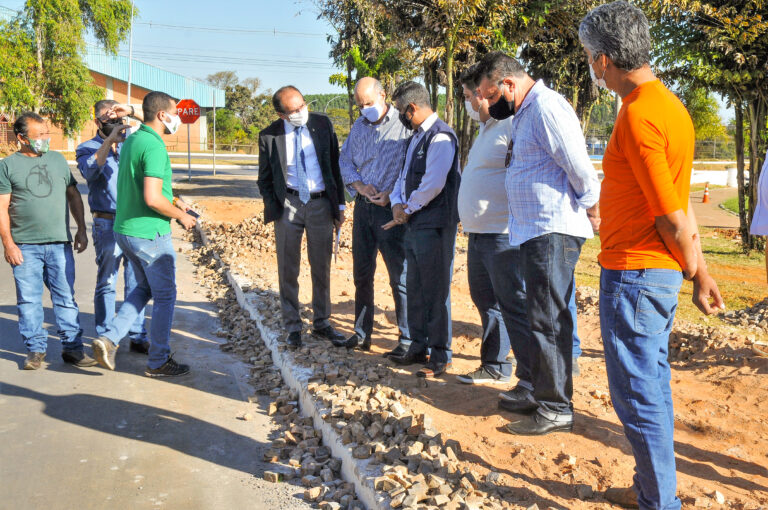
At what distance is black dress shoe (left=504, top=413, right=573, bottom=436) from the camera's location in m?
3.86

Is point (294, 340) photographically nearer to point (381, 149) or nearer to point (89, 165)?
point (381, 149)

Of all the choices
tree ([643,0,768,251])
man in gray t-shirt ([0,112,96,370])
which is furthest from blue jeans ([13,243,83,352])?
tree ([643,0,768,251])

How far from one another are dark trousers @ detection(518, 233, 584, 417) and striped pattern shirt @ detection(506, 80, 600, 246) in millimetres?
82

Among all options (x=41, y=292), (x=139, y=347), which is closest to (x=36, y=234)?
(x=41, y=292)

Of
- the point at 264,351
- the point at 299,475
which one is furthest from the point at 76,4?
the point at 299,475

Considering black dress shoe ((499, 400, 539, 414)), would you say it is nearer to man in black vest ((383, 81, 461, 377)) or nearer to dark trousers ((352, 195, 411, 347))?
man in black vest ((383, 81, 461, 377))

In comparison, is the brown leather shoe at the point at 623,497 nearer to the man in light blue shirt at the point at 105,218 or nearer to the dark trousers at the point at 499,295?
the dark trousers at the point at 499,295

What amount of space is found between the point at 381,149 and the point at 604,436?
3.00 m

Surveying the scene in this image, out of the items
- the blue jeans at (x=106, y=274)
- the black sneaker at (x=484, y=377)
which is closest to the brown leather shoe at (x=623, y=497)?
the black sneaker at (x=484, y=377)

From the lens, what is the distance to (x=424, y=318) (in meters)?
5.41

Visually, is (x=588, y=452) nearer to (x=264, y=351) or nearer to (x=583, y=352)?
(x=583, y=352)

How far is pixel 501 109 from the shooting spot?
4148 millimetres

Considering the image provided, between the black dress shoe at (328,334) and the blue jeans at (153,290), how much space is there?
1.32 metres

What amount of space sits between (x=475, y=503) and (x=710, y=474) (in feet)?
4.34
